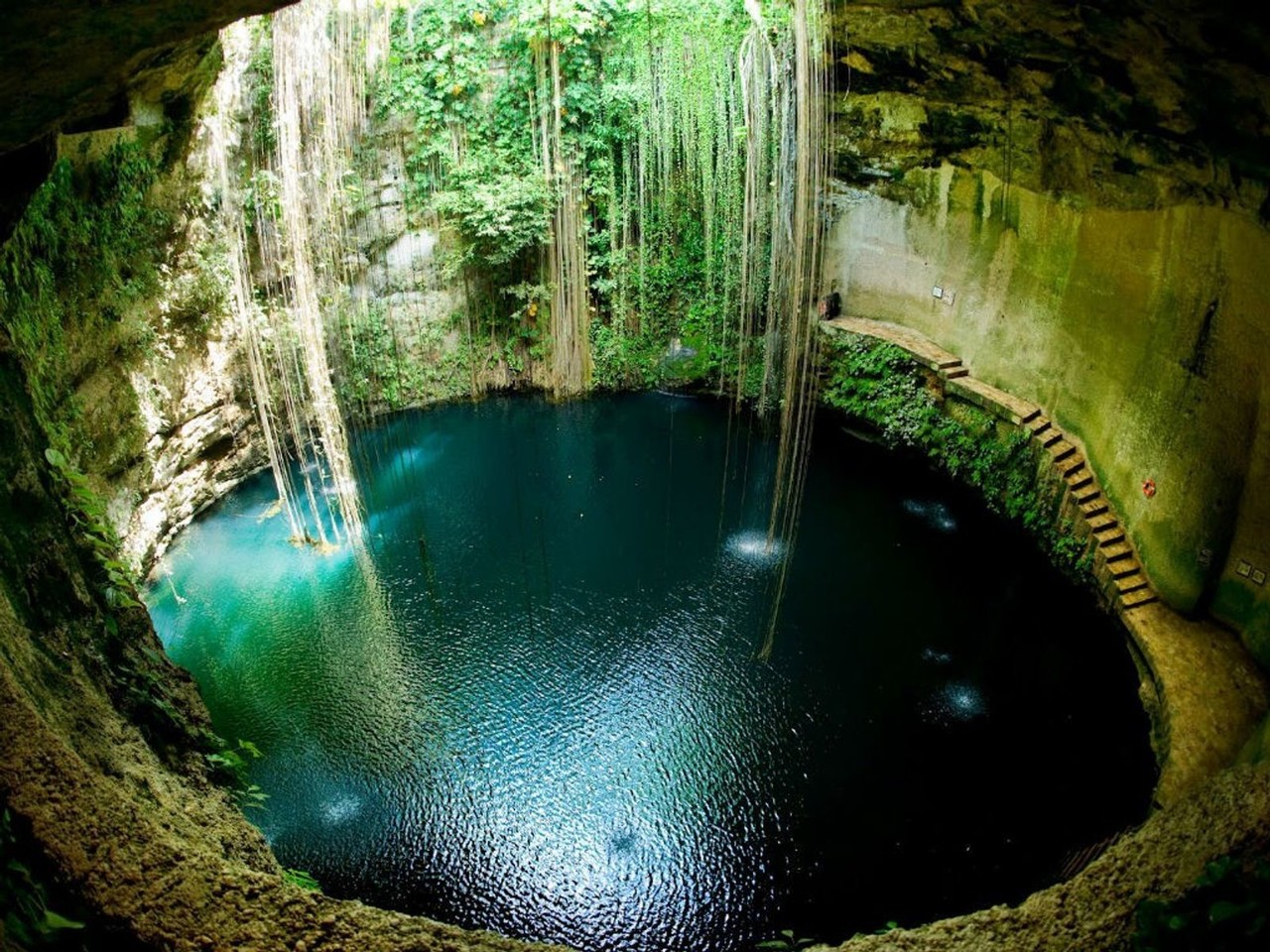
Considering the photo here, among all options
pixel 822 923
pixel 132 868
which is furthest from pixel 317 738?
pixel 132 868

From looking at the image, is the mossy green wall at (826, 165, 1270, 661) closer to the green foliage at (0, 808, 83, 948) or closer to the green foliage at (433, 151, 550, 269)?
the green foliage at (433, 151, 550, 269)

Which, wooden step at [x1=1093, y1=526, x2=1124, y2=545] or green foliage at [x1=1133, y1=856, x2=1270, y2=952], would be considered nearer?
green foliage at [x1=1133, y1=856, x2=1270, y2=952]

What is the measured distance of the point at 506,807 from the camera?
5.70 m

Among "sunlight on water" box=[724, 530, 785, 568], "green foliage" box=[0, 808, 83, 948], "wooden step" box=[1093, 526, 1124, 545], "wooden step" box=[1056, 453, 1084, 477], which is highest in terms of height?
"green foliage" box=[0, 808, 83, 948]

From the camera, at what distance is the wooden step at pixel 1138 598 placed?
6922 millimetres

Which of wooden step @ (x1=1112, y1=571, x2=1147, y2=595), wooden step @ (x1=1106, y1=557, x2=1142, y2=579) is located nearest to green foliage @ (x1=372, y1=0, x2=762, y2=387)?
wooden step @ (x1=1106, y1=557, x2=1142, y2=579)

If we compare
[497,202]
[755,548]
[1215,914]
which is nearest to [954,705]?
[755,548]

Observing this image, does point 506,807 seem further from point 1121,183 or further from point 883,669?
point 1121,183

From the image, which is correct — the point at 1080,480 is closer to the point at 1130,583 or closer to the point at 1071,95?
the point at 1130,583

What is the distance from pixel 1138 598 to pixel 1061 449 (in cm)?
183

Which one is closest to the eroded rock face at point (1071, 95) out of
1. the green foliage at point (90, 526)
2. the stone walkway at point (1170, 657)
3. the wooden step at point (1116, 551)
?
the stone walkway at point (1170, 657)

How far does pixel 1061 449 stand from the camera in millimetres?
8203

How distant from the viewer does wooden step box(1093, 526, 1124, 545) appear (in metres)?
7.41

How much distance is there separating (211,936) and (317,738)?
4460 millimetres
